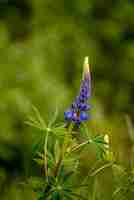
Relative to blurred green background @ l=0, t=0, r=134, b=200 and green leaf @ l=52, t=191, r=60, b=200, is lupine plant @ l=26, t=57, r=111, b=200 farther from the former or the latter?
blurred green background @ l=0, t=0, r=134, b=200

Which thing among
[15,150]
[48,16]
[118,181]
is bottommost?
[118,181]

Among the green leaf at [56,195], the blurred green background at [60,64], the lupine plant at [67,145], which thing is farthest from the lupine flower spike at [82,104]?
the blurred green background at [60,64]

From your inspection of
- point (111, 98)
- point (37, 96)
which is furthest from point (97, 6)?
point (37, 96)

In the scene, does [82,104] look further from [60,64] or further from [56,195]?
[60,64]

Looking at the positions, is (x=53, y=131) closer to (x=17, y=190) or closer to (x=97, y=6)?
(x=17, y=190)

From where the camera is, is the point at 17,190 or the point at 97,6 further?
the point at 97,6

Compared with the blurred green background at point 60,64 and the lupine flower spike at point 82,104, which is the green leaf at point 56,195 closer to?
the lupine flower spike at point 82,104
